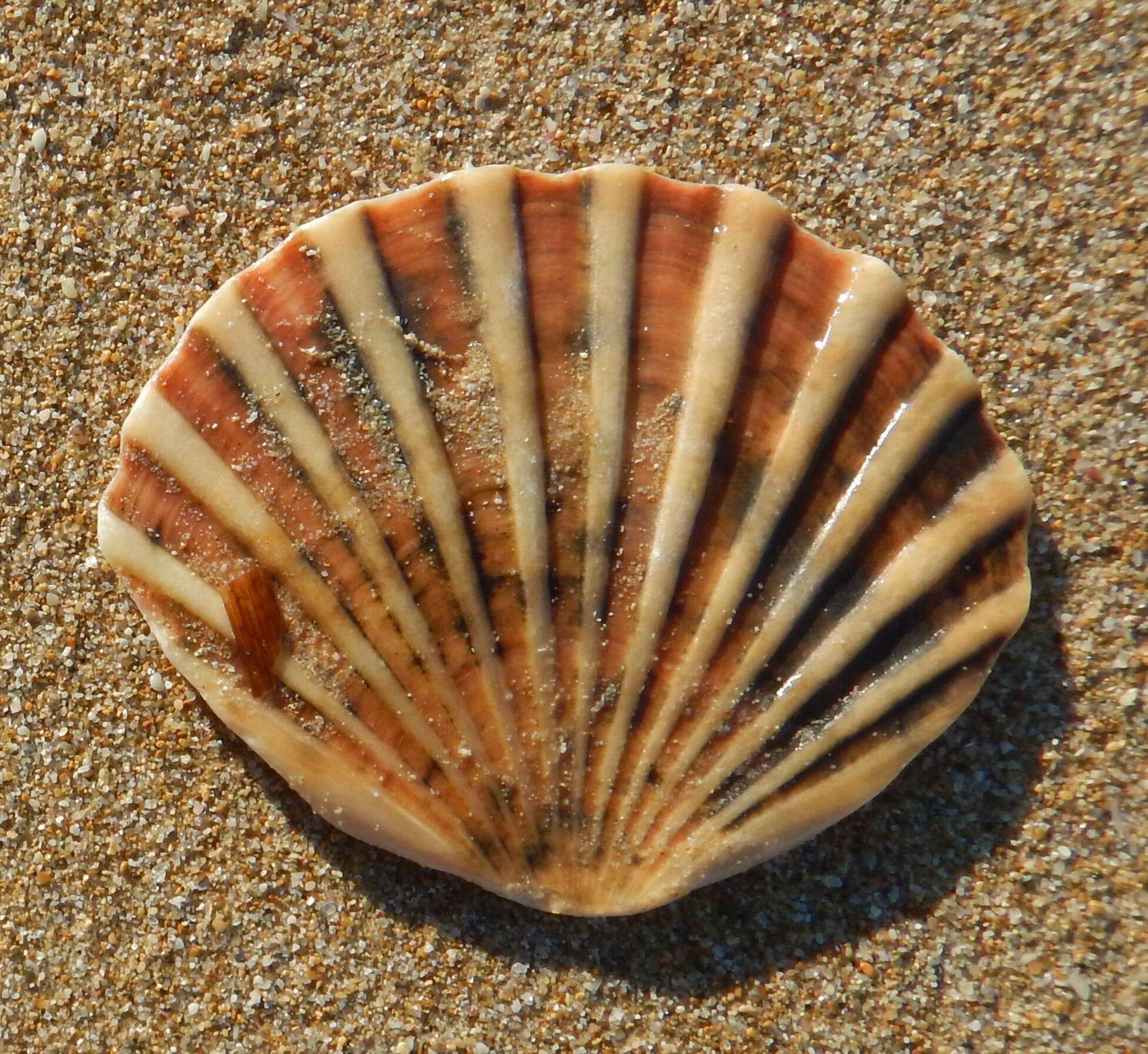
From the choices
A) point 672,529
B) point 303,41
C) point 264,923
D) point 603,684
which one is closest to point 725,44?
point 303,41

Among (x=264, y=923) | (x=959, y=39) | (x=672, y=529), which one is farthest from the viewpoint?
(x=264, y=923)

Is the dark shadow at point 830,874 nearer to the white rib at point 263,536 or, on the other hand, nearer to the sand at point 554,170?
the sand at point 554,170

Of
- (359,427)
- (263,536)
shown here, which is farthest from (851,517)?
(263,536)

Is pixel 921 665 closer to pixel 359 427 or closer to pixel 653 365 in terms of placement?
pixel 653 365

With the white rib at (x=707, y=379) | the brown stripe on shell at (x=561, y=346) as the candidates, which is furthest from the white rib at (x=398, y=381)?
the white rib at (x=707, y=379)

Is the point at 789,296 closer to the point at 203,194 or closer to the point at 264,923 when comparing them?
the point at 203,194

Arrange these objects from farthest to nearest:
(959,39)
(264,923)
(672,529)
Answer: (264,923) → (959,39) → (672,529)

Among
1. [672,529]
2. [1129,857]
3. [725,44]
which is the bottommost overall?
[1129,857]
